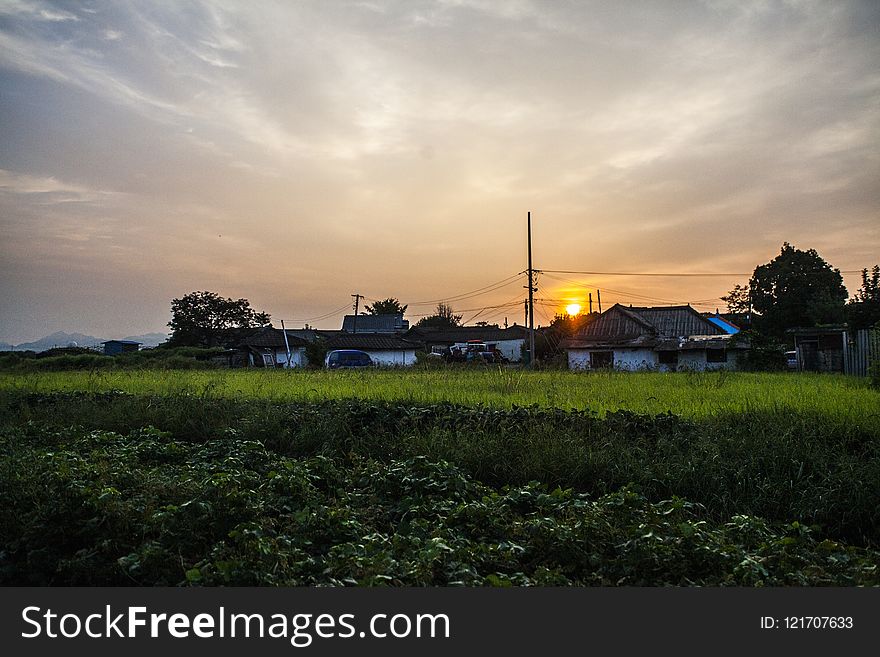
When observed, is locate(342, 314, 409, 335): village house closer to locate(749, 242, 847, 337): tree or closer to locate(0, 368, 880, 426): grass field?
locate(749, 242, 847, 337): tree

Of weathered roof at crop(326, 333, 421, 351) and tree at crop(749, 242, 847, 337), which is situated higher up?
tree at crop(749, 242, 847, 337)

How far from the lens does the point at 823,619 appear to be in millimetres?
3545

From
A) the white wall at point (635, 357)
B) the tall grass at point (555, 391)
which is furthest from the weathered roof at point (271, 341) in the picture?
the tall grass at point (555, 391)

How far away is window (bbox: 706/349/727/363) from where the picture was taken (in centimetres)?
3114

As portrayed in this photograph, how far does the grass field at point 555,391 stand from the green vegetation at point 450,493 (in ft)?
0.47

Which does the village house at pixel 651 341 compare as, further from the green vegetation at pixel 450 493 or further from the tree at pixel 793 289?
the green vegetation at pixel 450 493

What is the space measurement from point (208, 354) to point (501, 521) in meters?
33.6

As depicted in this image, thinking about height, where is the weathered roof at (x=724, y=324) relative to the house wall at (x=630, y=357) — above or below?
above

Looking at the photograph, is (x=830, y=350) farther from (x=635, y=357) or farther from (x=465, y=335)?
(x=465, y=335)

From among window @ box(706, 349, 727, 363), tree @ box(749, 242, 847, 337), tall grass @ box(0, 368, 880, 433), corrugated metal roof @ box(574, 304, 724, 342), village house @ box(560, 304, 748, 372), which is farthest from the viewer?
tree @ box(749, 242, 847, 337)

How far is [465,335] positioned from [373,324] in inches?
307

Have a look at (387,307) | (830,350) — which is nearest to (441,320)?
(387,307)

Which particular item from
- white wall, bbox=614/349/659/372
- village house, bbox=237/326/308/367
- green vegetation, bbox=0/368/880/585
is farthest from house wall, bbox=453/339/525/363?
green vegetation, bbox=0/368/880/585

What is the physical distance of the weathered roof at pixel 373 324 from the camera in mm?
55938
